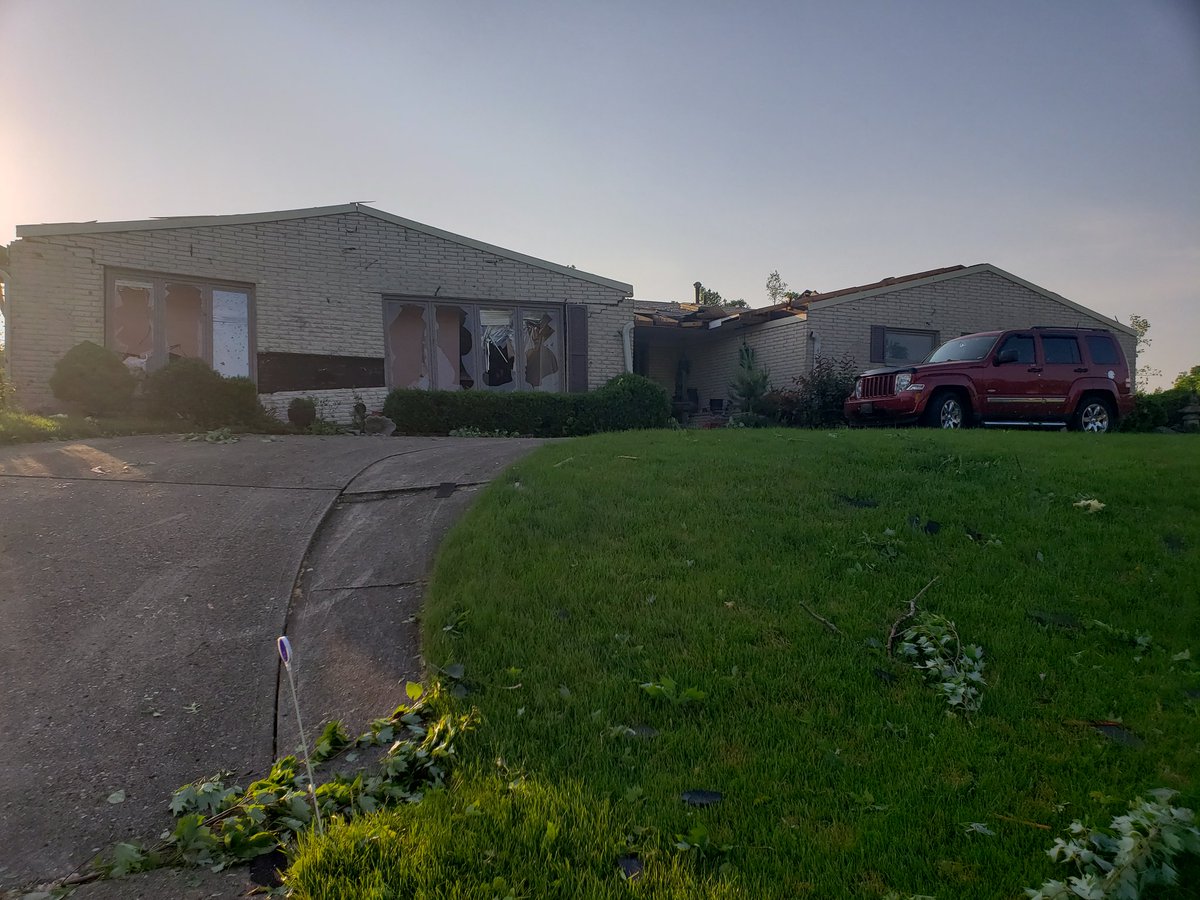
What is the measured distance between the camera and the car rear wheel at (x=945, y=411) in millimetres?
11453

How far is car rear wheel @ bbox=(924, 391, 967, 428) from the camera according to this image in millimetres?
11453

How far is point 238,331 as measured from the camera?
12867 mm

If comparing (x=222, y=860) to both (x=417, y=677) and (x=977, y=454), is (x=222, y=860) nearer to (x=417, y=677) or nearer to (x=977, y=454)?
(x=417, y=677)

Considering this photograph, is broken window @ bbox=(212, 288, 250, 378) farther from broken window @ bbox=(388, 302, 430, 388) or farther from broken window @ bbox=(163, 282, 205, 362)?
broken window @ bbox=(388, 302, 430, 388)

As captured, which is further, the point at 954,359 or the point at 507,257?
the point at 507,257

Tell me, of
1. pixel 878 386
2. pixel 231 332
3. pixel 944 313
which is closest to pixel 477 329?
pixel 231 332

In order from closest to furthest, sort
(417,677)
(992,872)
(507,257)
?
(992,872) → (417,677) → (507,257)

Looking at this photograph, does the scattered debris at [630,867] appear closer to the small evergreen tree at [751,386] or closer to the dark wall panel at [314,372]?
the dark wall panel at [314,372]

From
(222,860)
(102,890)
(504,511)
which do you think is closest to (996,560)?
(504,511)

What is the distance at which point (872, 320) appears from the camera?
1698cm

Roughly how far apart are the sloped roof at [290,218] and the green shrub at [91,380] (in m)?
1.99


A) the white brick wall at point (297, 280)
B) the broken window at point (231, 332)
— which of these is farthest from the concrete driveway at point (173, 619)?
the broken window at point (231, 332)

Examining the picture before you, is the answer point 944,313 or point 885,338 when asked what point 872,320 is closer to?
point 885,338

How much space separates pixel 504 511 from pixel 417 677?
209 centimetres
